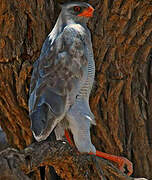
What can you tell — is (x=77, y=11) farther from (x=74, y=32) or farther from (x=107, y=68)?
(x=107, y=68)

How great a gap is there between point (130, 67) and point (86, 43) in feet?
2.34

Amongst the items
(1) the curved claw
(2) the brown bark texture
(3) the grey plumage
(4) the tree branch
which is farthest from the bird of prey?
(1) the curved claw

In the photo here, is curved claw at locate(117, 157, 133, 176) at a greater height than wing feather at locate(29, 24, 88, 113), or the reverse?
wing feather at locate(29, 24, 88, 113)

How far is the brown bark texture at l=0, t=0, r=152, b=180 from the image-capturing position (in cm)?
371

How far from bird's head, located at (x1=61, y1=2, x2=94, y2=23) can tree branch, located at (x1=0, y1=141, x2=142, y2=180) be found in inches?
43.5

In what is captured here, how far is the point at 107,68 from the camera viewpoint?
3.85 m

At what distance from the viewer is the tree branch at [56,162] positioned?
7.69ft

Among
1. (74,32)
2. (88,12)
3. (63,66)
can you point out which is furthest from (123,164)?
(88,12)

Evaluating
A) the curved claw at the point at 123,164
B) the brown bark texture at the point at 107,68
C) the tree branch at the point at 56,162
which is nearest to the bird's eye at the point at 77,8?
the brown bark texture at the point at 107,68

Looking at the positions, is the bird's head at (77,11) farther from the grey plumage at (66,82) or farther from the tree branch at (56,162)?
the tree branch at (56,162)

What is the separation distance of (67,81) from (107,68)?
73 centimetres

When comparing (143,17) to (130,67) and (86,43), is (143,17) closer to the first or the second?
(130,67)

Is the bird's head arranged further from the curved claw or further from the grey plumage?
the curved claw

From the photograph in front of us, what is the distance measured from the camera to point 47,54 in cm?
333
